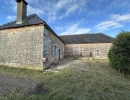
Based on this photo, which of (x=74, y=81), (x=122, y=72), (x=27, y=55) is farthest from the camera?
(x=27, y=55)

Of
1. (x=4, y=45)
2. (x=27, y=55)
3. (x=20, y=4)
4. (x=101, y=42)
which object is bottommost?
(x=27, y=55)

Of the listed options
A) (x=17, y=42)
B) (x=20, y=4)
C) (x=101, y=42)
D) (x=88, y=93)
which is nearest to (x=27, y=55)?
(x=17, y=42)

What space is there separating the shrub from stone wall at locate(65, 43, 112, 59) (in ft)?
38.7

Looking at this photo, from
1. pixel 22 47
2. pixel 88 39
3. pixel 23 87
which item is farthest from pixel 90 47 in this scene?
pixel 23 87

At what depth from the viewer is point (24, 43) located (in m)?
9.59

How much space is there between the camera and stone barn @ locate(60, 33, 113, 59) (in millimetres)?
20188

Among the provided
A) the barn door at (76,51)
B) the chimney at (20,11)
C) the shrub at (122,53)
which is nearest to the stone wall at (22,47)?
the chimney at (20,11)

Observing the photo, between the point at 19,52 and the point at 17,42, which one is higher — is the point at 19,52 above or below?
below

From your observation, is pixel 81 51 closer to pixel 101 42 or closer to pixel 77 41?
pixel 77 41

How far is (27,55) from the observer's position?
938 cm

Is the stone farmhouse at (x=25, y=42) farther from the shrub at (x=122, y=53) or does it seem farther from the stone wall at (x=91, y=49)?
the stone wall at (x=91, y=49)

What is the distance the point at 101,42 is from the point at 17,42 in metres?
15.6

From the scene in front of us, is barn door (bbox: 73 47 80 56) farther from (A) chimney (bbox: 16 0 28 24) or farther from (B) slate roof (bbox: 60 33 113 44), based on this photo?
(A) chimney (bbox: 16 0 28 24)

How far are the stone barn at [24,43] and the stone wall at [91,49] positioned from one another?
11.7 metres
